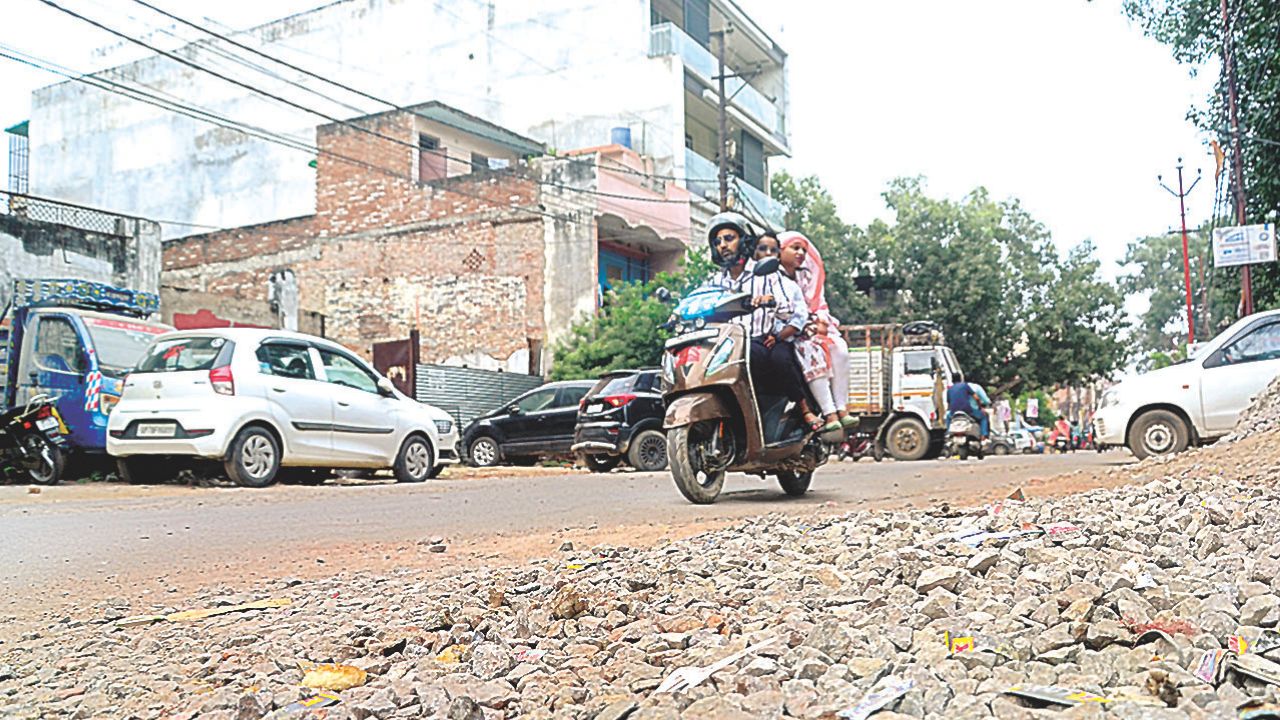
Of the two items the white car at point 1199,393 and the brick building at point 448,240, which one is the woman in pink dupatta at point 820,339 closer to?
the white car at point 1199,393

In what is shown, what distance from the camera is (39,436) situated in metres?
11.3

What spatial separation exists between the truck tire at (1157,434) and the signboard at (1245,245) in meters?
9.25

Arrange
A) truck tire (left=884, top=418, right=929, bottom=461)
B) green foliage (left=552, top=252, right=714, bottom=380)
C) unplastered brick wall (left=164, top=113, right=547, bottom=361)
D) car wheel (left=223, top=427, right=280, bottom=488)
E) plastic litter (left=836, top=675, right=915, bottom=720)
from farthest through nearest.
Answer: unplastered brick wall (left=164, top=113, right=547, bottom=361) → green foliage (left=552, top=252, right=714, bottom=380) → truck tire (left=884, top=418, right=929, bottom=461) → car wheel (left=223, top=427, right=280, bottom=488) → plastic litter (left=836, top=675, right=915, bottom=720)

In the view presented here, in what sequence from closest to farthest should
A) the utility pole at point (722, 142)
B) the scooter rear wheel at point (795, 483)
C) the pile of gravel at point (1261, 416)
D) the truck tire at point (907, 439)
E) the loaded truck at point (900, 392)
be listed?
1. the scooter rear wheel at point (795, 483)
2. the pile of gravel at point (1261, 416)
3. the truck tire at point (907, 439)
4. the loaded truck at point (900, 392)
5. the utility pole at point (722, 142)

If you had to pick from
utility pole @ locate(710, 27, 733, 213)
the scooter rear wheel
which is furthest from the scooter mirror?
utility pole @ locate(710, 27, 733, 213)

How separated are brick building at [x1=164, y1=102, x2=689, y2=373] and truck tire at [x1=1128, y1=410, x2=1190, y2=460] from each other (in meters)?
13.7

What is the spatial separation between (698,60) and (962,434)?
47.2ft

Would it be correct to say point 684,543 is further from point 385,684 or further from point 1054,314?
point 1054,314

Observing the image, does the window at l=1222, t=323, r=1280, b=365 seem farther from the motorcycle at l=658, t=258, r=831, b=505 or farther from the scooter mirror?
the scooter mirror

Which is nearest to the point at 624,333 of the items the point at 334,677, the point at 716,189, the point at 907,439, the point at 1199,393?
the point at 907,439

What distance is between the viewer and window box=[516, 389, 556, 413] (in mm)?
17250

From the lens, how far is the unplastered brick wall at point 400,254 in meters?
24.3

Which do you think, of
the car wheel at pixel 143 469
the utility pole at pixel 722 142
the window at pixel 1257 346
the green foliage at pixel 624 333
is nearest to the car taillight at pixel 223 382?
the car wheel at pixel 143 469

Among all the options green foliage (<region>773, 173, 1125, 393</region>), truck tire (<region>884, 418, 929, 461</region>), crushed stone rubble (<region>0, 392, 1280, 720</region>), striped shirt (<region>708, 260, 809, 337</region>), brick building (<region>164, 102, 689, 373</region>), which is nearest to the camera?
crushed stone rubble (<region>0, 392, 1280, 720</region>)
